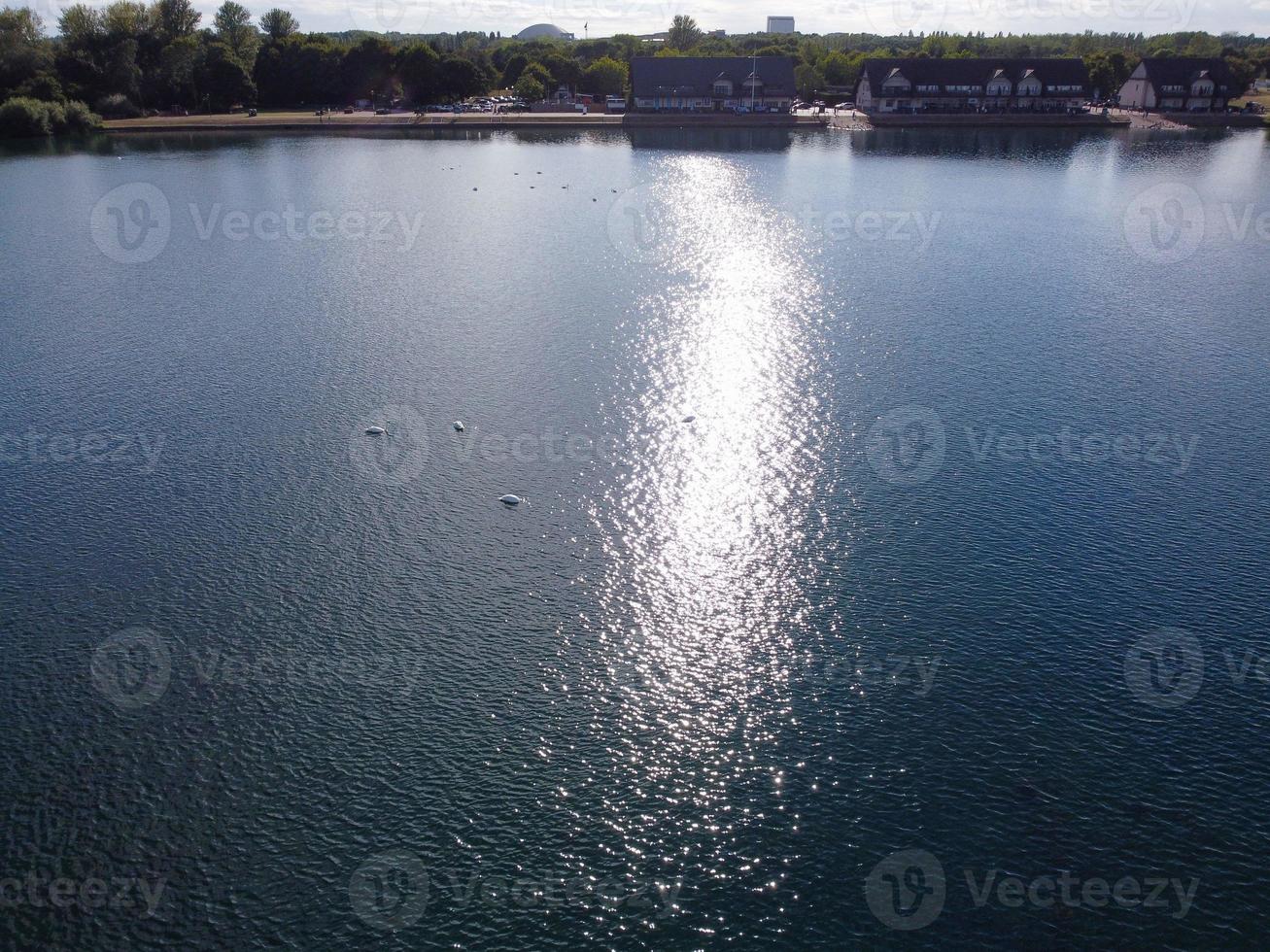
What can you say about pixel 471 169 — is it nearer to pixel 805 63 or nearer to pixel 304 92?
pixel 304 92

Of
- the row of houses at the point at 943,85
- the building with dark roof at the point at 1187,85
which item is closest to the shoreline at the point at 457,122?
the row of houses at the point at 943,85

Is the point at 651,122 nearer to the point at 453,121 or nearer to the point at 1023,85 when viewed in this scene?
the point at 453,121

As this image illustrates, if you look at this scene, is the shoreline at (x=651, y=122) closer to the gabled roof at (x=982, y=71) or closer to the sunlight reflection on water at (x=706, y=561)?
the gabled roof at (x=982, y=71)

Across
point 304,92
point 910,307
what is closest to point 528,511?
point 910,307

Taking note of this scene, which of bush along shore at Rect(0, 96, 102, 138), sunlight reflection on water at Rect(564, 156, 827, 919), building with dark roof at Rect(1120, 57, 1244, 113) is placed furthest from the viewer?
building with dark roof at Rect(1120, 57, 1244, 113)

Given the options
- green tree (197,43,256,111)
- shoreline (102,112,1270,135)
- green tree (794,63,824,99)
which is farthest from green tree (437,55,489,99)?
green tree (794,63,824,99)

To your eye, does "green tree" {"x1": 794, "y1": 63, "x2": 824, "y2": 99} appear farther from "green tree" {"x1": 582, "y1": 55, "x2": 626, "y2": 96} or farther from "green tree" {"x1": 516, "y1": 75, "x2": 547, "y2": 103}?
"green tree" {"x1": 516, "y1": 75, "x2": 547, "y2": 103}

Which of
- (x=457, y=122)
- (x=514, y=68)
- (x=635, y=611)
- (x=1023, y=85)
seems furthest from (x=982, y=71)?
(x=635, y=611)
